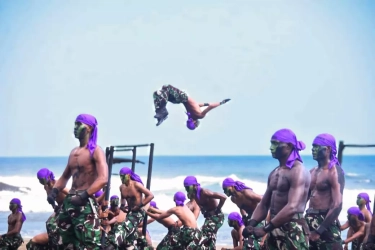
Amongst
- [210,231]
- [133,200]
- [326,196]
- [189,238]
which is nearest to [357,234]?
[210,231]

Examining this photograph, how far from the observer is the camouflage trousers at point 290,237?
6.95m

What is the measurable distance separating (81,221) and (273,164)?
40724mm

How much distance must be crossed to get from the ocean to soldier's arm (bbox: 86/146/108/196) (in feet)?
41.2

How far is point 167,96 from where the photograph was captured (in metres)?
12.3

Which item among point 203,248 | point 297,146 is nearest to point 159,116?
point 203,248

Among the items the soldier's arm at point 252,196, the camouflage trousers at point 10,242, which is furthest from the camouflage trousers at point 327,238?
the camouflage trousers at point 10,242

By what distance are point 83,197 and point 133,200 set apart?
13.9 feet

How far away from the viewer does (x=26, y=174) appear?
143ft

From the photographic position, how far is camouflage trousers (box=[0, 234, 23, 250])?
11.9 m

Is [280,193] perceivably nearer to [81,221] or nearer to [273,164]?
[81,221]

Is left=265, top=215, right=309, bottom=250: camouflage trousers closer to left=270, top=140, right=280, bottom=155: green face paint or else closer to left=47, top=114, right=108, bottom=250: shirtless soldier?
left=270, top=140, right=280, bottom=155: green face paint

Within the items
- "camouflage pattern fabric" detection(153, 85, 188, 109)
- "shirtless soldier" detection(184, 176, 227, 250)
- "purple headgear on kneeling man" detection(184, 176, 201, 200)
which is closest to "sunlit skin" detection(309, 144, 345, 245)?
"shirtless soldier" detection(184, 176, 227, 250)

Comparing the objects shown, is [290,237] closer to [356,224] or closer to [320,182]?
[320,182]

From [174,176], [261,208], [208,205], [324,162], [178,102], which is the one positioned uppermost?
[178,102]
